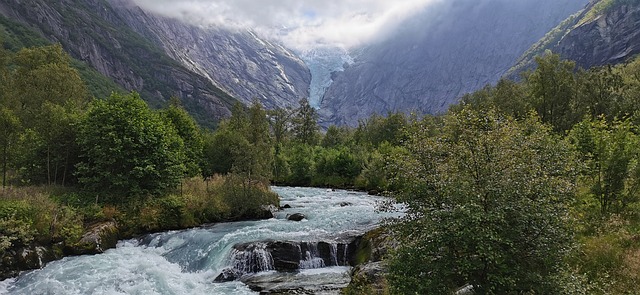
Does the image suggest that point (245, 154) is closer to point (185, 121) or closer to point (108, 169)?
point (108, 169)

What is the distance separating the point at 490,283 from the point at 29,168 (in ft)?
124

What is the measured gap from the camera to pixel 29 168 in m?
34.2

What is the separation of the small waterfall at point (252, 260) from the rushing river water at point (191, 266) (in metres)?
0.07

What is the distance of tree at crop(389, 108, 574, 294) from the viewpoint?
10500 millimetres

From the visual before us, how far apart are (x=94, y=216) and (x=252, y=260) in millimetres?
13436

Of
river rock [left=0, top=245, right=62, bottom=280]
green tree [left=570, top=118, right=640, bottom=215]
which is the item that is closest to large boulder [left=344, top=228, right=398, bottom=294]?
green tree [left=570, top=118, right=640, bottom=215]

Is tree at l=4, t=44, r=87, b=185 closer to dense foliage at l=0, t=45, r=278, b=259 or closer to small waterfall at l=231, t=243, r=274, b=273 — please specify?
dense foliage at l=0, t=45, r=278, b=259

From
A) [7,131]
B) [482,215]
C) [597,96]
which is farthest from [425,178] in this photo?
[597,96]

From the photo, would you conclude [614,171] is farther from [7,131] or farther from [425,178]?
[7,131]

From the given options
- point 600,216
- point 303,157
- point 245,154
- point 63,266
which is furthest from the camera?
point 303,157

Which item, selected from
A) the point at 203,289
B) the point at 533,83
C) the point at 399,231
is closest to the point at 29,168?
the point at 203,289

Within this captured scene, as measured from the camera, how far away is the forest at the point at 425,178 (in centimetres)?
1083

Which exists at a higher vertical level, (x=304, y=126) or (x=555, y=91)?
(x=304, y=126)

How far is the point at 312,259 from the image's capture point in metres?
25.2
